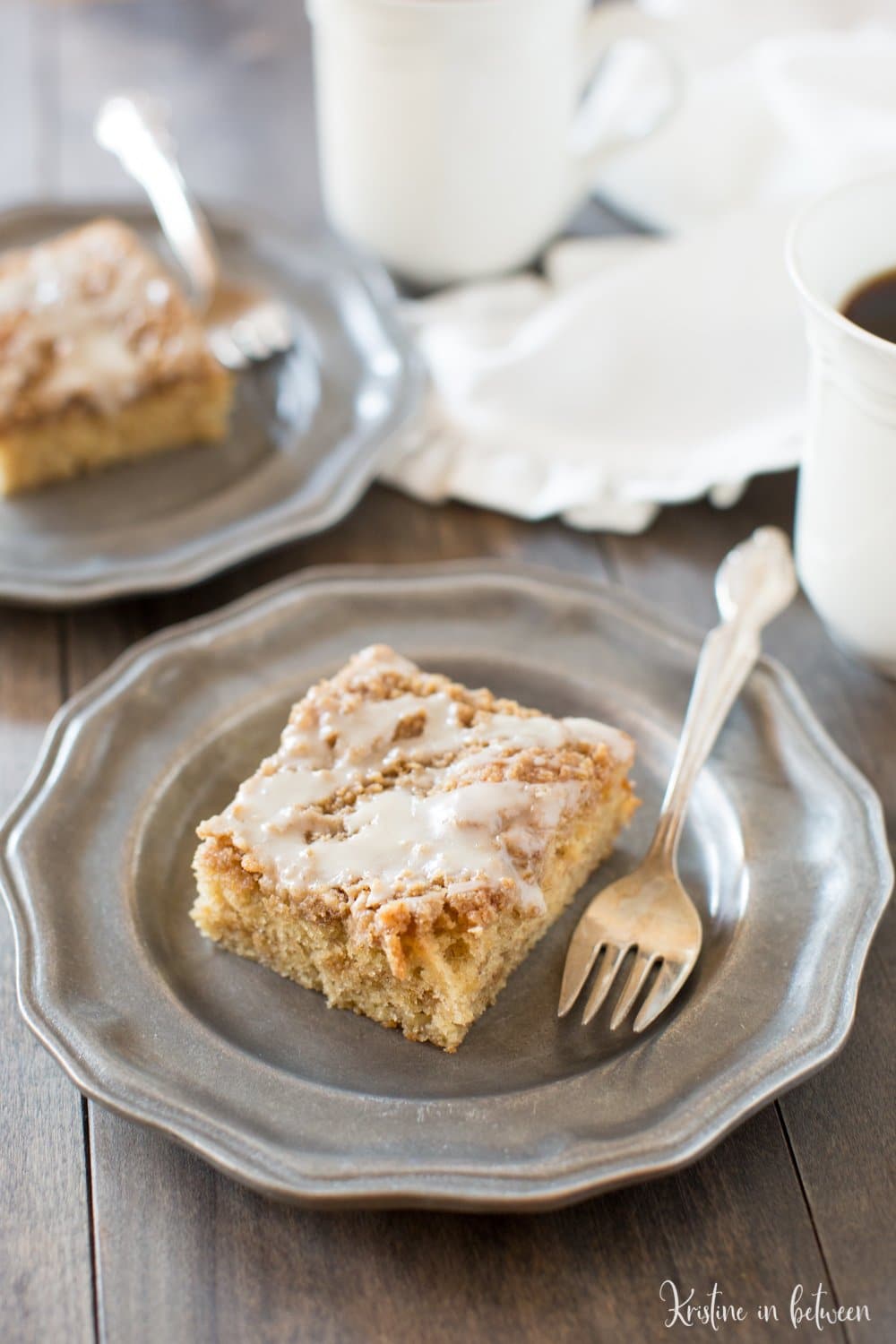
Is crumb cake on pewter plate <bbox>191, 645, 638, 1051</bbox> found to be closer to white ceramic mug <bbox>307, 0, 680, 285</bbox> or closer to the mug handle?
white ceramic mug <bbox>307, 0, 680, 285</bbox>

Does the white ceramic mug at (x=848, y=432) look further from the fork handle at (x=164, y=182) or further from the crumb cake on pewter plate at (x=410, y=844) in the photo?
the fork handle at (x=164, y=182)

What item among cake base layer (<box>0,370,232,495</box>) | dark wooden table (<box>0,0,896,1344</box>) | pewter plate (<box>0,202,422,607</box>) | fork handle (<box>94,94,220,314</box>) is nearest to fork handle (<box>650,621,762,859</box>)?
dark wooden table (<box>0,0,896,1344</box>)

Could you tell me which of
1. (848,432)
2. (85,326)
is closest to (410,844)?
(848,432)

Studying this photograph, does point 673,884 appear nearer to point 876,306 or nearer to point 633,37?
point 876,306

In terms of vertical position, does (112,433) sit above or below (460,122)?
below

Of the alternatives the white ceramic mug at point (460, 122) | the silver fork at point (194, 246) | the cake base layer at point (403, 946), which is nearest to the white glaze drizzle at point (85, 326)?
the silver fork at point (194, 246)

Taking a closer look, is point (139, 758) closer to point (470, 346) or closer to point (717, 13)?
point (470, 346)
